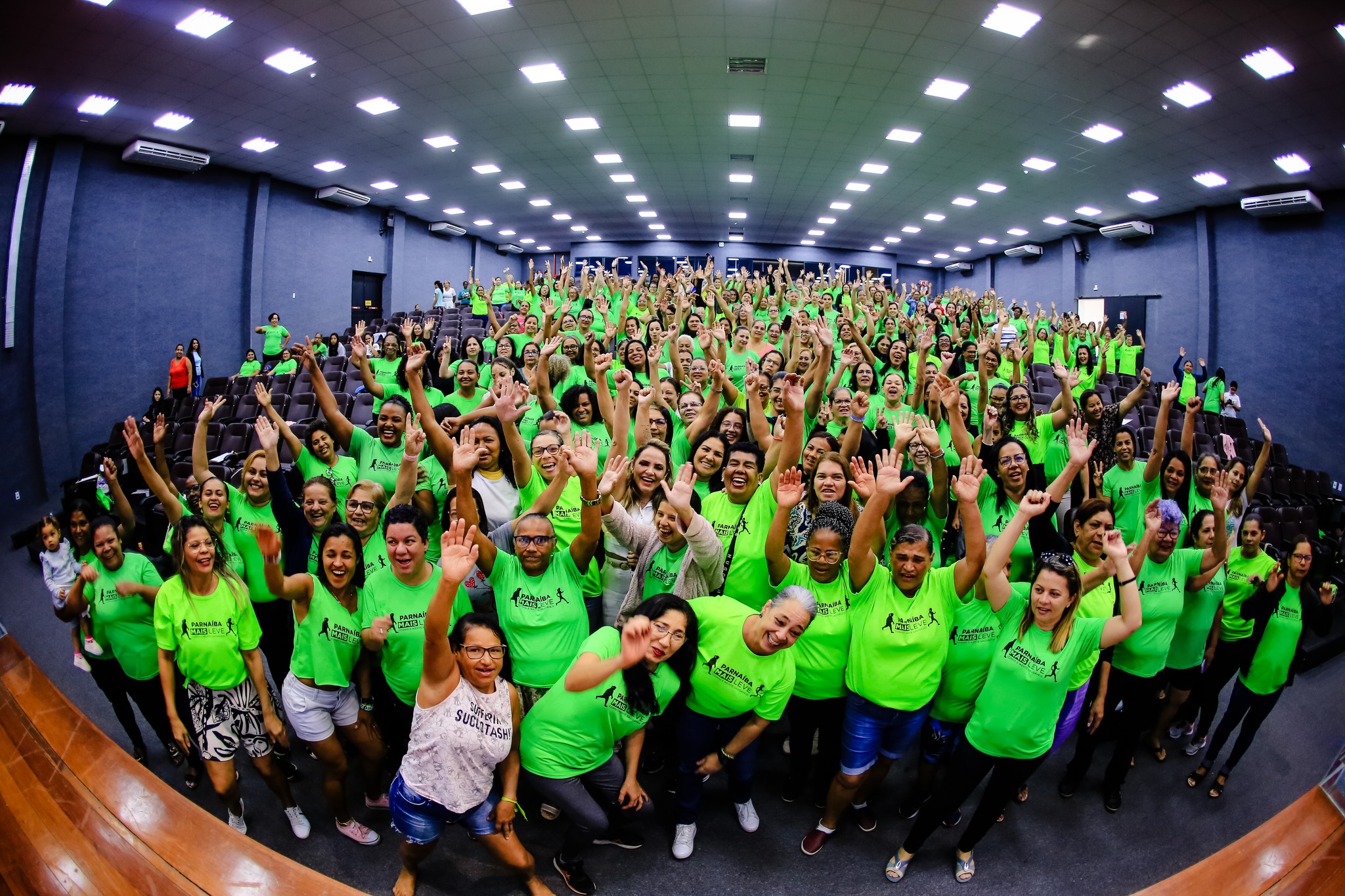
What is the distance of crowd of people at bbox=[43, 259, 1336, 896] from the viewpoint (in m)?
2.14

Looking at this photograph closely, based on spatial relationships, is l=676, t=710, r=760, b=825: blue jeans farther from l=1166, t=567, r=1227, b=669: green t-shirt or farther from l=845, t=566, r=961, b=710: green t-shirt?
l=1166, t=567, r=1227, b=669: green t-shirt

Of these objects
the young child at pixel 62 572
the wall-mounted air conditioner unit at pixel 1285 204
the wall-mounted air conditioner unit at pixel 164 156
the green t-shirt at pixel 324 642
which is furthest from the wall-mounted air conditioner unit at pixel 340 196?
the wall-mounted air conditioner unit at pixel 1285 204

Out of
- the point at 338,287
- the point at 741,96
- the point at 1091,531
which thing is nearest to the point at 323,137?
the point at 338,287

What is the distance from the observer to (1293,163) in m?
8.70

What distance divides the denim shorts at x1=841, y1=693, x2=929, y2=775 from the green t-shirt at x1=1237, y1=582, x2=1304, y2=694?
209 centimetres

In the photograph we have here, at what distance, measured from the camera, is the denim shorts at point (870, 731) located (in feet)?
7.71

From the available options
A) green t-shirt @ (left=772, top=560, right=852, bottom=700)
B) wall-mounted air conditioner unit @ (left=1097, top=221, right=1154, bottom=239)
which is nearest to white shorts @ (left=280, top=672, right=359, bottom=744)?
green t-shirt @ (left=772, top=560, right=852, bottom=700)

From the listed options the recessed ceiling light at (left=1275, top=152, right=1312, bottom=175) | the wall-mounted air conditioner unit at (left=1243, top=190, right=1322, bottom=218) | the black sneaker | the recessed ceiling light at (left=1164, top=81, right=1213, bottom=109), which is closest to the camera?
the black sneaker

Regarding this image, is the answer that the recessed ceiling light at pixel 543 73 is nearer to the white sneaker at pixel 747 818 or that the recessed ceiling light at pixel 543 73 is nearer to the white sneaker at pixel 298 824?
the white sneaker at pixel 298 824

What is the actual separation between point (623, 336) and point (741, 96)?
417 cm

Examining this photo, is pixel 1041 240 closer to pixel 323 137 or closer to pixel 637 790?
pixel 323 137

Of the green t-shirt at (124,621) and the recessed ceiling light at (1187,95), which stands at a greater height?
the recessed ceiling light at (1187,95)

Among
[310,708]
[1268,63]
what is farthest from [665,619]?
[1268,63]

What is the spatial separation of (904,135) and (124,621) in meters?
10.7
